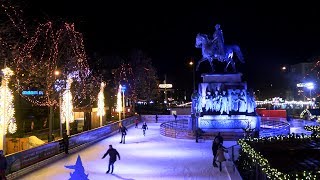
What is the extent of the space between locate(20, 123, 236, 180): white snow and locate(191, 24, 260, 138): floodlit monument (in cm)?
538

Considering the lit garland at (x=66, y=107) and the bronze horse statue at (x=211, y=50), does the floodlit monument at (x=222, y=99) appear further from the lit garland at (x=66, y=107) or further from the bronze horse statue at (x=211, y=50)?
the lit garland at (x=66, y=107)

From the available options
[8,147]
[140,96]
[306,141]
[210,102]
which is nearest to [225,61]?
[210,102]

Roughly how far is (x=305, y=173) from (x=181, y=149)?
2003 centimetres

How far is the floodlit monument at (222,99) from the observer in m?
39.2

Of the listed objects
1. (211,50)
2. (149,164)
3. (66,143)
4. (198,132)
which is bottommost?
(149,164)

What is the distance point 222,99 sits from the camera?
39594 mm

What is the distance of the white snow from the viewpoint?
64.1 feet

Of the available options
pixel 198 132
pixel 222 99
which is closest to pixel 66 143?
pixel 198 132

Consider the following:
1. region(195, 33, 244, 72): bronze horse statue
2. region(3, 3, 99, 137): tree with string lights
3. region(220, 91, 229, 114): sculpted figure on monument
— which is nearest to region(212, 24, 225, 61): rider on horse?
region(195, 33, 244, 72): bronze horse statue

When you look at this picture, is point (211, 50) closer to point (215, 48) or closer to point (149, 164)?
point (215, 48)

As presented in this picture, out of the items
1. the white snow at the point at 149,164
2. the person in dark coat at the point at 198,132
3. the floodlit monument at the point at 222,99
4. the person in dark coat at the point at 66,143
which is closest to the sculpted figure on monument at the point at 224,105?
the floodlit monument at the point at 222,99

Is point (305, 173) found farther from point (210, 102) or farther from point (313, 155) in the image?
point (210, 102)

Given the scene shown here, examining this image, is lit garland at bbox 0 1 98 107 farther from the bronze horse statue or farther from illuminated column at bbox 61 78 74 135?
the bronze horse statue

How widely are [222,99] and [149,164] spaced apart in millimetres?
17676
